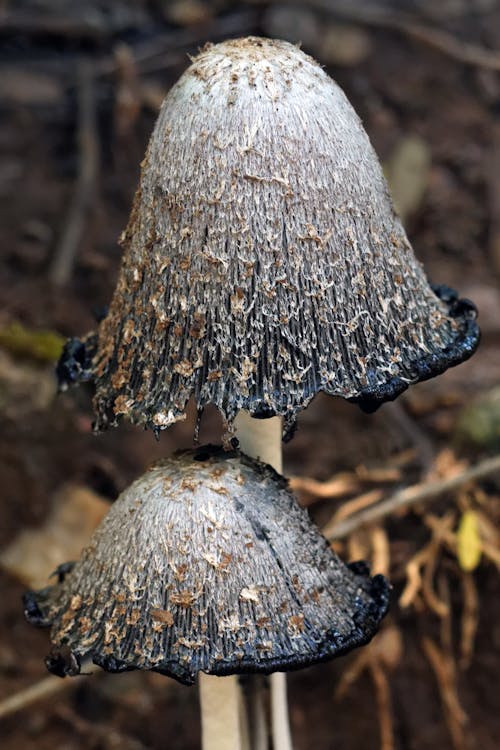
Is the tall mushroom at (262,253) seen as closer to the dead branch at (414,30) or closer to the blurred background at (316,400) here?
the blurred background at (316,400)

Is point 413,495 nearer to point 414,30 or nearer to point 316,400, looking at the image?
point 316,400

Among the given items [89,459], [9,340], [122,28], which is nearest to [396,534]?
[89,459]

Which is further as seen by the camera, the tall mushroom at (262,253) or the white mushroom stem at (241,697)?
the white mushroom stem at (241,697)

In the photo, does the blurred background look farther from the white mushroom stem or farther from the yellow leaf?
the white mushroom stem

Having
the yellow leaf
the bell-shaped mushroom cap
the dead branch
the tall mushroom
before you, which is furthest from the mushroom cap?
the dead branch

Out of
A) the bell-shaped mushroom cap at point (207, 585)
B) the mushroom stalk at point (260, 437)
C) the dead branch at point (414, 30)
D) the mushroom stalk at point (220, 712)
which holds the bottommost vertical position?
the mushroom stalk at point (220, 712)

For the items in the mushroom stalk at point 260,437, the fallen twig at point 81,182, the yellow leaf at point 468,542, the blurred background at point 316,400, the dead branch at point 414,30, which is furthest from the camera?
the dead branch at point 414,30

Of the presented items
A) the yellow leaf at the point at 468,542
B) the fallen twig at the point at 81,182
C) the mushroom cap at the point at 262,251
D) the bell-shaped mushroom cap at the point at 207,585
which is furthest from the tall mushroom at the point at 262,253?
the fallen twig at the point at 81,182

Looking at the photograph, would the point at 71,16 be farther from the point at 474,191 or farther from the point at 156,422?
the point at 156,422
